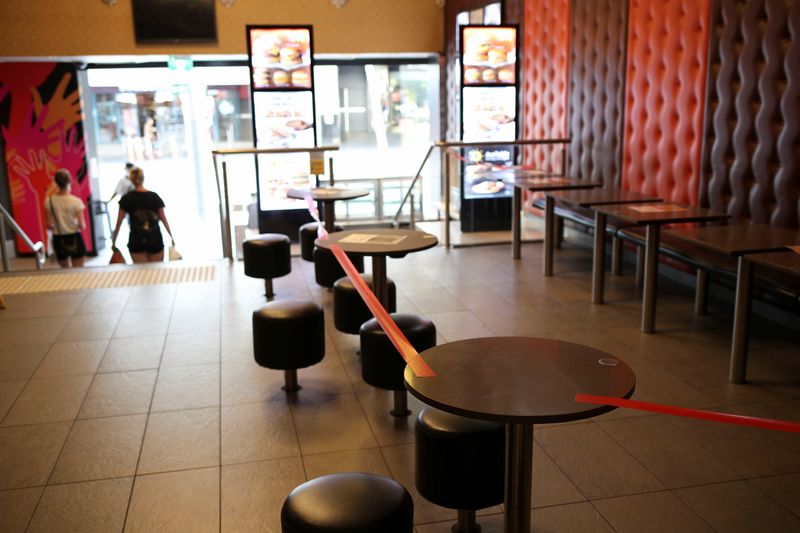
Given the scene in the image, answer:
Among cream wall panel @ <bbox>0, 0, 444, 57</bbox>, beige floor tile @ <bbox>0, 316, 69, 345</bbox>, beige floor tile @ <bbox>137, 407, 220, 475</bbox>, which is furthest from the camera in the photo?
cream wall panel @ <bbox>0, 0, 444, 57</bbox>

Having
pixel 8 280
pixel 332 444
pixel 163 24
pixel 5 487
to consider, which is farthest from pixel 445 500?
pixel 163 24

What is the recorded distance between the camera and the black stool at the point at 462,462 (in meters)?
2.50

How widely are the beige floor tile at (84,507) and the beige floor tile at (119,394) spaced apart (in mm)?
745

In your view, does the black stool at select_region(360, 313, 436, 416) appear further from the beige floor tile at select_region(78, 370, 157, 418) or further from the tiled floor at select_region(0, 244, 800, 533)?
the beige floor tile at select_region(78, 370, 157, 418)

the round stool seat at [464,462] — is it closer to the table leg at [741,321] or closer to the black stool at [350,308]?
the black stool at [350,308]

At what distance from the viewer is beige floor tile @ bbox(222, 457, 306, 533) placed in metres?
2.79

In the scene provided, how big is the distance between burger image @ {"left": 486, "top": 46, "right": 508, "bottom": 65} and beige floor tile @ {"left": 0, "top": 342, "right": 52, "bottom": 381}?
5.43m

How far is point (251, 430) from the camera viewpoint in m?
3.58

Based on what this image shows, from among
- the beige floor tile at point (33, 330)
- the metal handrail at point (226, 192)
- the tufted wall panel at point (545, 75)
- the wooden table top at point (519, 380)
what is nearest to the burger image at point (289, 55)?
the metal handrail at point (226, 192)

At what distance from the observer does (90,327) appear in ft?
17.2

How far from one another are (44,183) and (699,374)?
10358 millimetres

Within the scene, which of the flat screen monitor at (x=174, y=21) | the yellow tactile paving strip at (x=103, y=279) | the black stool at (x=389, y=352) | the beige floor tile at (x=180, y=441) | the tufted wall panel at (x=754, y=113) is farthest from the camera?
the flat screen monitor at (x=174, y=21)

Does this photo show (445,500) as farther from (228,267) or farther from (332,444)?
(228,267)

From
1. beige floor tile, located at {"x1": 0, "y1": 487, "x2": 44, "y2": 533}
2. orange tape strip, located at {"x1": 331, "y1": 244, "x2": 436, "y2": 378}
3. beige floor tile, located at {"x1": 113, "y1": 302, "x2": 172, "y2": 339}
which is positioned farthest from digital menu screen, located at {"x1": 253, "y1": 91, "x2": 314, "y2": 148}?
beige floor tile, located at {"x1": 0, "y1": 487, "x2": 44, "y2": 533}
